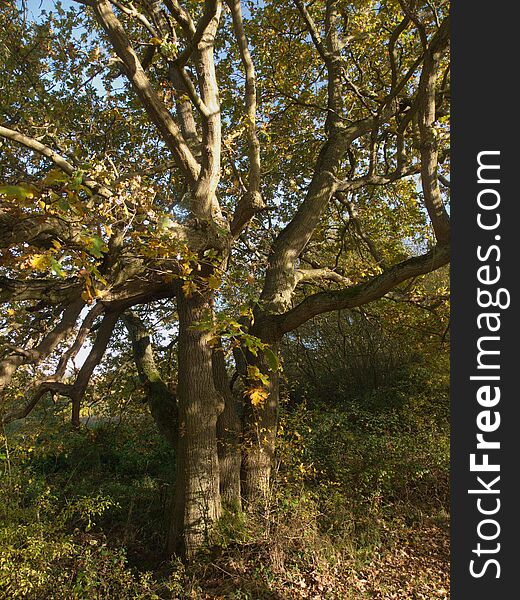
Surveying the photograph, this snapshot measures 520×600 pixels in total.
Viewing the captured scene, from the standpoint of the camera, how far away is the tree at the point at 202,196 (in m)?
4.27

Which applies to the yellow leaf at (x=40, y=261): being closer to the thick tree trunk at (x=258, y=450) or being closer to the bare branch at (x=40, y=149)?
the bare branch at (x=40, y=149)

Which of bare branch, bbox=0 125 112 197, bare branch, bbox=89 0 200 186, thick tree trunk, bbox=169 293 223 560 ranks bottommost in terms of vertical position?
thick tree trunk, bbox=169 293 223 560

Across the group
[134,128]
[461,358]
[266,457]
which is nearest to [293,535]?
[266,457]

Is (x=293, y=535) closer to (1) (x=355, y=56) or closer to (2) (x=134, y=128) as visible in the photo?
(2) (x=134, y=128)

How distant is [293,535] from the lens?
5070 mm

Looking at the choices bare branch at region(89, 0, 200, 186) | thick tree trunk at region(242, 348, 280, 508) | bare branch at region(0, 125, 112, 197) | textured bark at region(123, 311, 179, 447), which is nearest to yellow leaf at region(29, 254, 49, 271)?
bare branch at region(0, 125, 112, 197)

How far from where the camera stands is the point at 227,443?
5.67 metres

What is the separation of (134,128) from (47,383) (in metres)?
4.09

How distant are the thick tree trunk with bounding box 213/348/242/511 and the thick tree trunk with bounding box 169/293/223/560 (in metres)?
0.29

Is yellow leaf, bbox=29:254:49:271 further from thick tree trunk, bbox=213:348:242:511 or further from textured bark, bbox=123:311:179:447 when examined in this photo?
textured bark, bbox=123:311:179:447

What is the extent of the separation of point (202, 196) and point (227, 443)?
2869 millimetres

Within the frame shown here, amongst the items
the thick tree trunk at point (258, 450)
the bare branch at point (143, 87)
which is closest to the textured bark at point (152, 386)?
the thick tree trunk at point (258, 450)

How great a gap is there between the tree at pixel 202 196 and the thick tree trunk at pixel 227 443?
0.02 meters

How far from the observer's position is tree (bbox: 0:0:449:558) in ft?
14.0
